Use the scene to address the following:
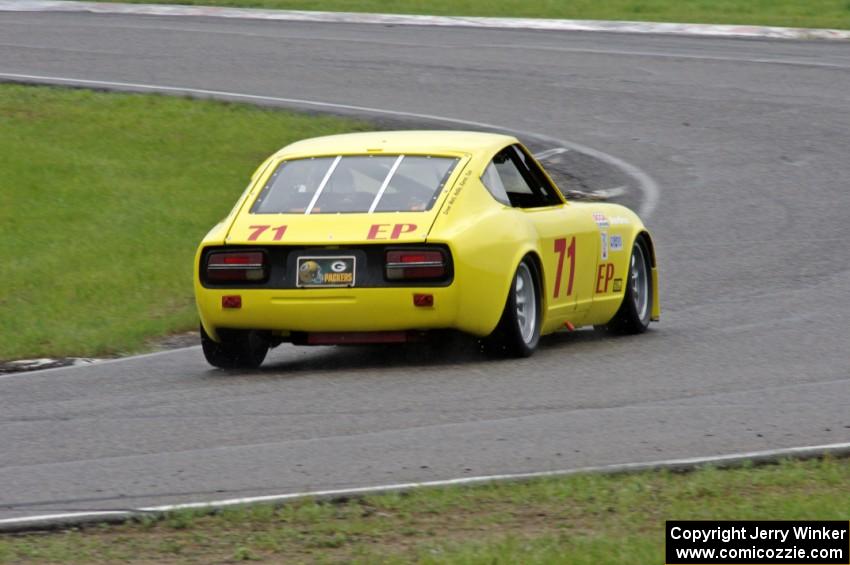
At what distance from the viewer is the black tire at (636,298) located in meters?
10.8

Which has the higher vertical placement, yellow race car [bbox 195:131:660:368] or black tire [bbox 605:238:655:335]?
yellow race car [bbox 195:131:660:368]

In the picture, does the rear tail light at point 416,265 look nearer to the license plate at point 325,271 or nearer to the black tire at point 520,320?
the license plate at point 325,271

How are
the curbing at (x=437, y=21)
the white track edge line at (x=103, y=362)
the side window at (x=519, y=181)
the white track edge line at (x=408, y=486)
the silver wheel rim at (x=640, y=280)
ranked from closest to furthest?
the white track edge line at (x=408, y=486) → the white track edge line at (x=103, y=362) → the side window at (x=519, y=181) → the silver wheel rim at (x=640, y=280) → the curbing at (x=437, y=21)

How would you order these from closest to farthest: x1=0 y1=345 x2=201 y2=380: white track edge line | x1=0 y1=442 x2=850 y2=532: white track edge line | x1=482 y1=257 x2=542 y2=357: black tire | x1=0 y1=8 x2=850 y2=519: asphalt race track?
x1=0 y1=442 x2=850 y2=532: white track edge line < x1=0 y1=8 x2=850 y2=519: asphalt race track < x1=482 y1=257 x2=542 y2=357: black tire < x1=0 y1=345 x2=201 y2=380: white track edge line

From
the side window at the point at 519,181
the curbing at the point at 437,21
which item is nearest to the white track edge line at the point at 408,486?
the side window at the point at 519,181

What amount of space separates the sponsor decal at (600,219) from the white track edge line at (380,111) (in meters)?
5.09

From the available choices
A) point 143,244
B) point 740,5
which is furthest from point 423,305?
point 740,5

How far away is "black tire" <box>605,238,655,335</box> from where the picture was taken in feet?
35.3

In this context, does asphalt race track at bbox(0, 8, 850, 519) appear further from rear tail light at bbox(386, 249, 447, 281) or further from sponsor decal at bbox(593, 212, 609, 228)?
sponsor decal at bbox(593, 212, 609, 228)

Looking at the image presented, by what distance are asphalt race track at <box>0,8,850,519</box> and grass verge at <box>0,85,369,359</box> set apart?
4.71 ft

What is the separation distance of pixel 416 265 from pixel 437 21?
794 inches

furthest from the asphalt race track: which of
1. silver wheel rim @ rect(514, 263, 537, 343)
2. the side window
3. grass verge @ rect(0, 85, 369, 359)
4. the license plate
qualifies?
grass verge @ rect(0, 85, 369, 359)

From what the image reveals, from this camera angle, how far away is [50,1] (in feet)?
100

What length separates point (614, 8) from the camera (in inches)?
1204
